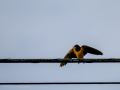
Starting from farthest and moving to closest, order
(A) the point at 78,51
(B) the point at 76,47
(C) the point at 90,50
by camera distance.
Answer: (B) the point at 76,47
(A) the point at 78,51
(C) the point at 90,50

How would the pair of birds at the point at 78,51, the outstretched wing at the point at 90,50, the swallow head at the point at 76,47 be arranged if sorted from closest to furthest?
the outstretched wing at the point at 90,50
the pair of birds at the point at 78,51
the swallow head at the point at 76,47

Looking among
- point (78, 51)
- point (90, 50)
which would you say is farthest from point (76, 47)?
point (90, 50)

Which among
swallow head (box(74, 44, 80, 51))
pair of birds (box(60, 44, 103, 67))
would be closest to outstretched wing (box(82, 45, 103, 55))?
pair of birds (box(60, 44, 103, 67))

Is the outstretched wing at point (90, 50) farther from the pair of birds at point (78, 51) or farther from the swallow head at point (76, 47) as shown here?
the swallow head at point (76, 47)

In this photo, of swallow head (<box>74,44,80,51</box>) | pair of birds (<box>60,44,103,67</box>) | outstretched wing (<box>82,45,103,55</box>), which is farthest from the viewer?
swallow head (<box>74,44,80,51</box>)

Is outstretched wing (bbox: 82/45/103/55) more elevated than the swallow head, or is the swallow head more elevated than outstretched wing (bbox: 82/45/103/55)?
the swallow head

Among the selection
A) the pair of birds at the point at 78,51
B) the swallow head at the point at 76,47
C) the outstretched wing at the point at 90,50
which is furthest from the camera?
the swallow head at the point at 76,47

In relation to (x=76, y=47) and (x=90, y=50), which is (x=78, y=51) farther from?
(x=90, y=50)

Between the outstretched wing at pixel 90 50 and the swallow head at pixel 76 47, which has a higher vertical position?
the swallow head at pixel 76 47

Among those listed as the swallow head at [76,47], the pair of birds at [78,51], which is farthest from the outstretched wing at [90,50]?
the swallow head at [76,47]

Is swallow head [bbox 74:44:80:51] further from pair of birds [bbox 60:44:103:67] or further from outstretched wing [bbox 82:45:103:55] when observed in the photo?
outstretched wing [bbox 82:45:103:55]

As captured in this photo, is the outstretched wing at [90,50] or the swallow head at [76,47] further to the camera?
the swallow head at [76,47]
